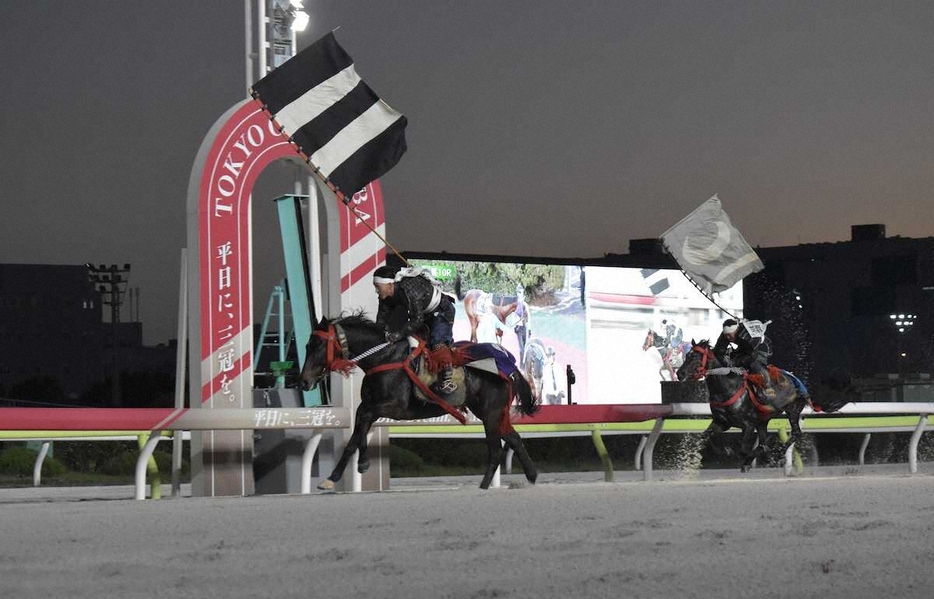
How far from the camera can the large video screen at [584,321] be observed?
115 ft

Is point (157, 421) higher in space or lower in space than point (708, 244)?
lower

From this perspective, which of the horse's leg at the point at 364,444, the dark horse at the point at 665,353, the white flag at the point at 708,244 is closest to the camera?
the horse's leg at the point at 364,444

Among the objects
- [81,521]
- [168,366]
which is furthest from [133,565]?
[168,366]

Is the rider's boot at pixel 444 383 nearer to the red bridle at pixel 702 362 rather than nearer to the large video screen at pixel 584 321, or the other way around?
the red bridle at pixel 702 362

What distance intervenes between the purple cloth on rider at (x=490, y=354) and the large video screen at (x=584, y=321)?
65.8 ft

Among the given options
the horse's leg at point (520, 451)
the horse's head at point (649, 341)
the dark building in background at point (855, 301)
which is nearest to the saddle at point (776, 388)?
the horse's leg at point (520, 451)

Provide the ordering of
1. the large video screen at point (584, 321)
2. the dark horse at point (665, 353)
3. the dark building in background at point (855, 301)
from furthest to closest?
the dark building in background at point (855, 301) → the dark horse at point (665, 353) → the large video screen at point (584, 321)

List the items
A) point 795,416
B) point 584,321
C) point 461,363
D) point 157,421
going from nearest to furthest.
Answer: point 157,421 < point 461,363 < point 795,416 < point 584,321

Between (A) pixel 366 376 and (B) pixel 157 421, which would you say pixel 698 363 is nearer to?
(A) pixel 366 376

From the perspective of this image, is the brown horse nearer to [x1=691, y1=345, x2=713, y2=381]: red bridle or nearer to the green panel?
[x1=691, y1=345, x2=713, y2=381]: red bridle

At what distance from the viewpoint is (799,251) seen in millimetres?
84875

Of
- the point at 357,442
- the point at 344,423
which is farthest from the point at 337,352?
the point at 344,423

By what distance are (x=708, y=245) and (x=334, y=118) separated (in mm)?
7424

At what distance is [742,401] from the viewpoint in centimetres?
1805
